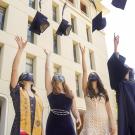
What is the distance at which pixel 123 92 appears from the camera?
2.82 metres

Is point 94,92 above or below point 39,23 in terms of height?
below

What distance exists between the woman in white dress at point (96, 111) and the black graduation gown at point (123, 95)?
0.94m

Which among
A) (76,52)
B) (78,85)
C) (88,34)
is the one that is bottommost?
(78,85)

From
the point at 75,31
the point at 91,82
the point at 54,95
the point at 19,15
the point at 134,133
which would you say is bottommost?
the point at 134,133

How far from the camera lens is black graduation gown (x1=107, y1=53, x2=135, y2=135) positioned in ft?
8.49

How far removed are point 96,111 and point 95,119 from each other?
12 cm

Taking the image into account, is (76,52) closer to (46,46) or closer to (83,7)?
(46,46)

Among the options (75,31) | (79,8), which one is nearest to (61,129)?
(75,31)

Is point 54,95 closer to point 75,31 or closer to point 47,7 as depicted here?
point 47,7

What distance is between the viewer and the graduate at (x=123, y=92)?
259 cm

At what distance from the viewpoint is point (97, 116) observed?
377 cm

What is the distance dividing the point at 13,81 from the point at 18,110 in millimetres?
409

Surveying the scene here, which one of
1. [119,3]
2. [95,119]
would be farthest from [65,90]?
[119,3]

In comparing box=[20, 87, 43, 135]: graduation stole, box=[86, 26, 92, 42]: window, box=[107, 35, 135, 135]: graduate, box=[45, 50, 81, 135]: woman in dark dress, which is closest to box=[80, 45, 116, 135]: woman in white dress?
box=[45, 50, 81, 135]: woman in dark dress
